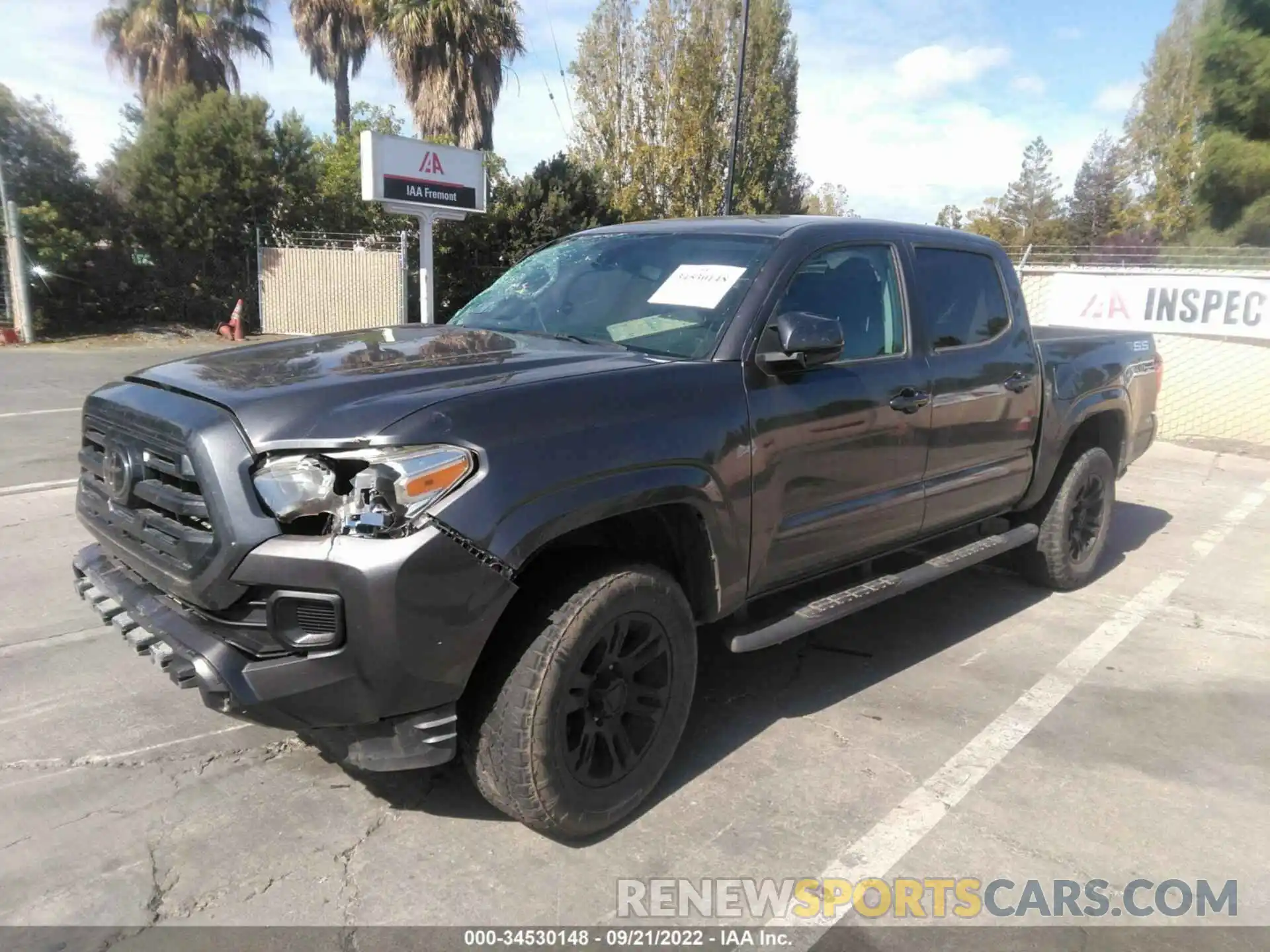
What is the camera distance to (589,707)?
114 inches

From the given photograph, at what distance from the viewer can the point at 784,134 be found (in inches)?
1254

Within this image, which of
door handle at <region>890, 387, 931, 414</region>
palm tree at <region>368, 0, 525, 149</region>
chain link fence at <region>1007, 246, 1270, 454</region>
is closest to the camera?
door handle at <region>890, 387, 931, 414</region>

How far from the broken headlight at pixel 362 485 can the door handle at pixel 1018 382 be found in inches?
121

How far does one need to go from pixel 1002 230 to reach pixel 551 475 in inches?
2745

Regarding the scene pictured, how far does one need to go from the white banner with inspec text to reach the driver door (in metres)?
6.76

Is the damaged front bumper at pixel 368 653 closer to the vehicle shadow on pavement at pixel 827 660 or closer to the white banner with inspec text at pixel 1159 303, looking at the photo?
the vehicle shadow on pavement at pixel 827 660

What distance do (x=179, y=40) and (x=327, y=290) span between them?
12.5 meters

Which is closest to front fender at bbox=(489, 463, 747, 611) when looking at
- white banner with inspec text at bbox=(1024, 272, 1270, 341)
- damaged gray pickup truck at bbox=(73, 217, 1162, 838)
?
damaged gray pickup truck at bbox=(73, 217, 1162, 838)

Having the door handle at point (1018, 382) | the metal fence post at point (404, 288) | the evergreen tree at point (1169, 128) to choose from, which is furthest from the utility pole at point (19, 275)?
the evergreen tree at point (1169, 128)

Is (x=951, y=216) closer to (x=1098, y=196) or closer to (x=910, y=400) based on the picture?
(x=1098, y=196)

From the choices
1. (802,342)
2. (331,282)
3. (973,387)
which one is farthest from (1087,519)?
(331,282)

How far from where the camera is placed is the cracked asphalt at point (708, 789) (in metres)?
2.70

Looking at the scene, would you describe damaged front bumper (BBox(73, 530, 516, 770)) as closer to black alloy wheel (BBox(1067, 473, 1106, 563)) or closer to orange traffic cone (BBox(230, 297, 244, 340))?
black alloy wheel (BBox(1067, 473, 1106, 563))

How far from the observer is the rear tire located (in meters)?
5.28
